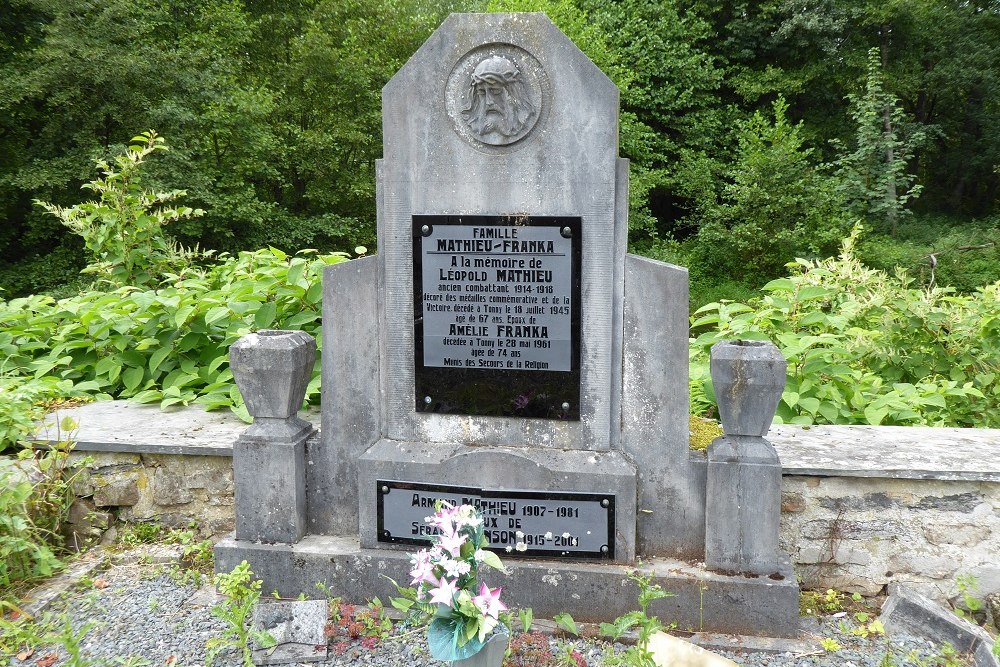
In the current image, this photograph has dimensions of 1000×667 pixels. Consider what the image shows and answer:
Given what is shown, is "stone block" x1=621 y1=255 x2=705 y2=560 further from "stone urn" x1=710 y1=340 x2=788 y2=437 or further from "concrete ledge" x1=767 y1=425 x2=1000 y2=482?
"concrete ledge" x1=767 y1=425 x2=1000 y2=482

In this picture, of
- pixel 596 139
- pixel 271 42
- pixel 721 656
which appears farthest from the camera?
pixel 271 42

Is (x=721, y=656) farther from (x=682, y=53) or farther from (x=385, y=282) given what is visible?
(x=682, y=53)

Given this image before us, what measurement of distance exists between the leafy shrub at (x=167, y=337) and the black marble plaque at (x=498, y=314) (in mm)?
1210

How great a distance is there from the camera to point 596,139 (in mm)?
3018

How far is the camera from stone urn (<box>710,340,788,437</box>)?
296 cm

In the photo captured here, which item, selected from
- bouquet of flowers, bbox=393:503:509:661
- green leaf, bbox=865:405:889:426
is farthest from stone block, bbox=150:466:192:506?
green leaf, bbox=865:405:889:426

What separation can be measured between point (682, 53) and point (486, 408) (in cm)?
1672

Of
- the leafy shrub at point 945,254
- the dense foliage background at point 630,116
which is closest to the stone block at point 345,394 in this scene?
the dense foliage background at point 630,116

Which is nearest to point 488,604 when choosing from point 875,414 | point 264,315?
point 264,315

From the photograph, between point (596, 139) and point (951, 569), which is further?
point (951, 569)

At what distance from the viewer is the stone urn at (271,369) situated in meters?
3.24

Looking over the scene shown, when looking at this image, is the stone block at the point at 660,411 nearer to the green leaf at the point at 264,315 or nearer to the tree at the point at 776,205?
the green leaf at the point at 264,315

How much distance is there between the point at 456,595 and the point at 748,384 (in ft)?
4.76

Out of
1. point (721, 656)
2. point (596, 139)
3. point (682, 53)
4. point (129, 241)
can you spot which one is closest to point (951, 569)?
point (721, 656)
